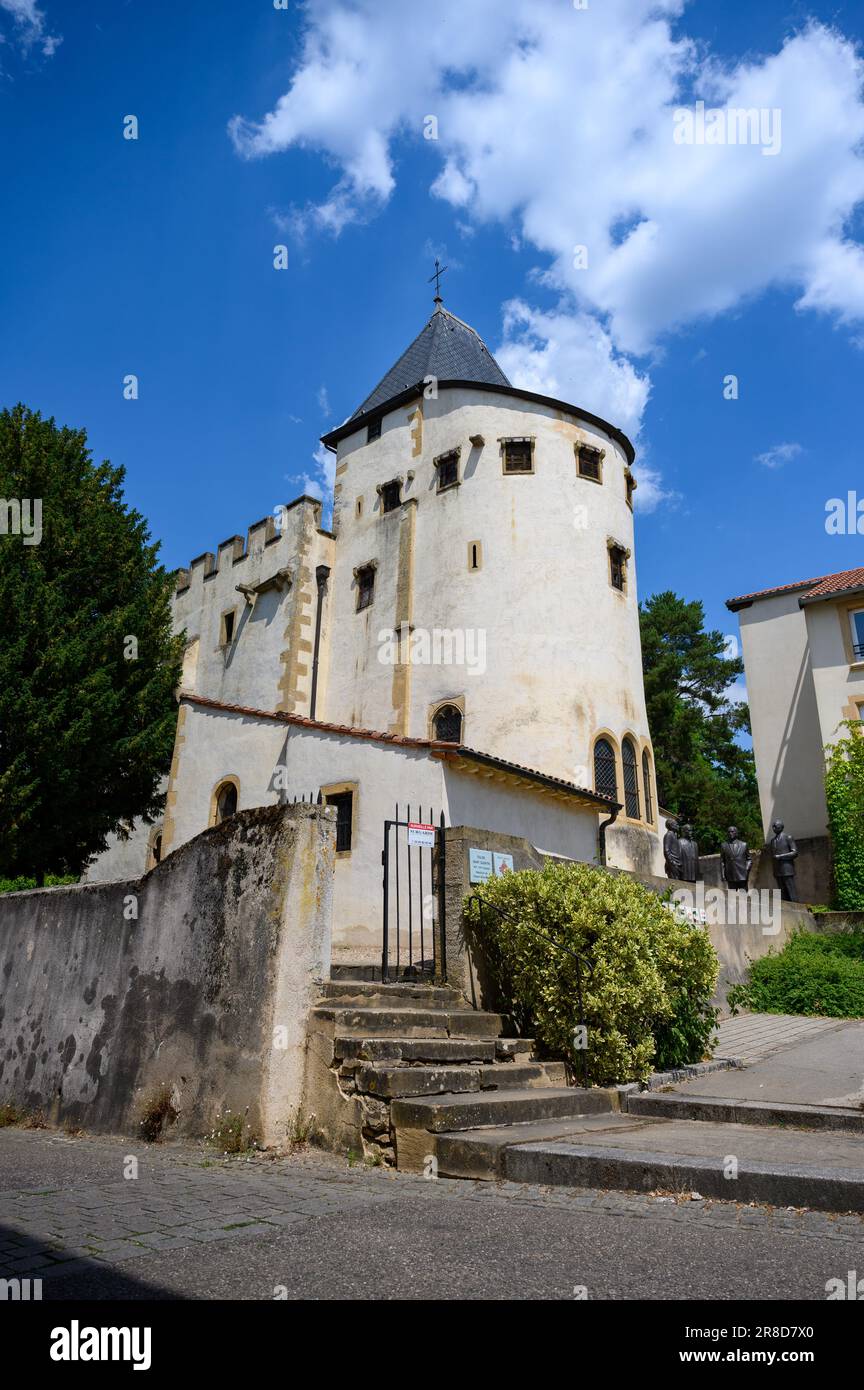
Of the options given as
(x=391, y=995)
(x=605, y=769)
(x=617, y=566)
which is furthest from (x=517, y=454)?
(x=391, y=995)

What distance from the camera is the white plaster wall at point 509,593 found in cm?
2278

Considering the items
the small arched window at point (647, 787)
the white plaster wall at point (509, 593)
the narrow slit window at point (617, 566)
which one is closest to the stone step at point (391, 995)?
the white plaster wall at point (509, 593)

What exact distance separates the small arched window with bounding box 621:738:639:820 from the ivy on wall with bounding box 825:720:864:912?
538cm

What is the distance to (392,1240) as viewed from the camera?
13.0 feet

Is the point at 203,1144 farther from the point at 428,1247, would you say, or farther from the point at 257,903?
the point at 428,1247

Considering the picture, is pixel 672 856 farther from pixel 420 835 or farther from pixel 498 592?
pixel 420 835

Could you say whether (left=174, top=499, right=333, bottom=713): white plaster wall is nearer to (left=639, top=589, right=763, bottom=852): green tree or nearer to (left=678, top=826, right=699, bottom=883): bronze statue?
(left=678, top=826, right=699, bottom=883): bronze statue

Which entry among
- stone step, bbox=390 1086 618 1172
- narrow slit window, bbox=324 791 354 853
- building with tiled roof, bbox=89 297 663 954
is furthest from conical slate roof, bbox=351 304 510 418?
stone step, bbox=390 1086 618 1172

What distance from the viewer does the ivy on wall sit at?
2336 cm

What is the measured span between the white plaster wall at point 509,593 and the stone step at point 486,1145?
Answer: 16.2 meters

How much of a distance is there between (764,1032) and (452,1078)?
7.33 metres

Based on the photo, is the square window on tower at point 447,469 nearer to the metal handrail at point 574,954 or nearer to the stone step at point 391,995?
the metal handrail at point 574,954

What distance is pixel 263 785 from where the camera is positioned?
53.0ft

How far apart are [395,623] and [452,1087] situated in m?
19.0
